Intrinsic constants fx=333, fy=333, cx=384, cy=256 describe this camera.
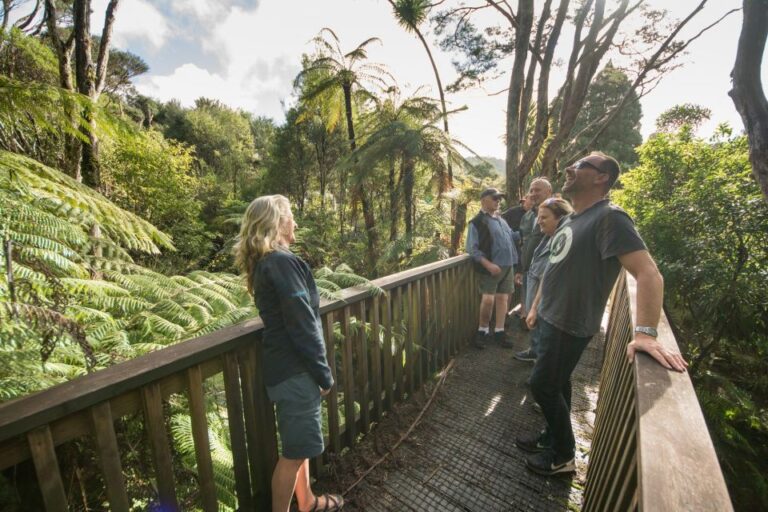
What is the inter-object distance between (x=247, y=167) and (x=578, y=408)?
29192mm

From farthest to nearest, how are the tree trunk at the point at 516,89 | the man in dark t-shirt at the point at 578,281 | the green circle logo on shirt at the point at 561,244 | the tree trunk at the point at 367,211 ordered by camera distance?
1. the tree trunk at the point at 367,211
2. the tree trunk at the point at 516,89
3. the green circle logo on shirt at the point at 561,244
4. the man in dark t-shirt at the point at 578,281

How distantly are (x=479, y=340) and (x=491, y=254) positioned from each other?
1.08 m

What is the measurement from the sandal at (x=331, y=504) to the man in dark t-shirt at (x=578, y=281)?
1.25 meters

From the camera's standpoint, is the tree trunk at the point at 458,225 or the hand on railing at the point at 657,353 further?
the tree trunk at the point at 458,225

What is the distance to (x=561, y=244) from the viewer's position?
6.65 feet

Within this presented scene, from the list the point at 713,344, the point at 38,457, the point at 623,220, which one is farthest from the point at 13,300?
the point at 713,344

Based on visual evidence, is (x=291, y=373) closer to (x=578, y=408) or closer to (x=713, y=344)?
(x=578, y=408)

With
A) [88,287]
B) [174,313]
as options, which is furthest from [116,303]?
[174,313]

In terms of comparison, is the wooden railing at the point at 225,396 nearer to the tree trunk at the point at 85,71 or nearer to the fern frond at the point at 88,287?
the fern frond at the point at 88,287

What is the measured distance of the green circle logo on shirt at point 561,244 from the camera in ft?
6.37

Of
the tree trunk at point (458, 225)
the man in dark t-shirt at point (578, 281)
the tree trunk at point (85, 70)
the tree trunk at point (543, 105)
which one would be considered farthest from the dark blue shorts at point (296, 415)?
the tree trunk at point (458, 225)

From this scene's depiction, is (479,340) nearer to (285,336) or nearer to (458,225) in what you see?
(285,336)

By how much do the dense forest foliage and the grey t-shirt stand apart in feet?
4.55

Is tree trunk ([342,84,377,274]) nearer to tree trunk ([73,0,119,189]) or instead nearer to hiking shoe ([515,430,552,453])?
tree trunk ([73,0,119,189])
